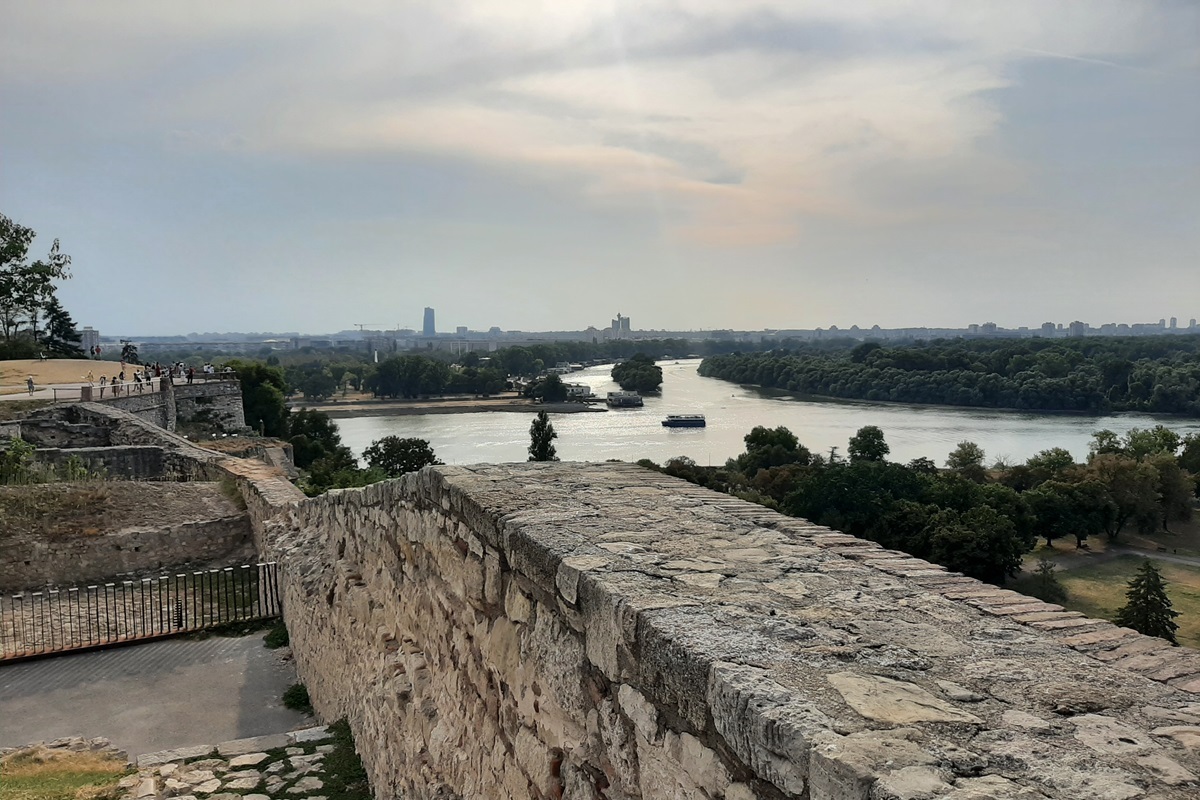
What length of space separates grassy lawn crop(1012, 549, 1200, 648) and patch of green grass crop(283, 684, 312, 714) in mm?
22301

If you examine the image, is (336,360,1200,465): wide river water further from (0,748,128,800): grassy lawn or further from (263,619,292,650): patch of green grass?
(0,748,128,800): grassy lawn

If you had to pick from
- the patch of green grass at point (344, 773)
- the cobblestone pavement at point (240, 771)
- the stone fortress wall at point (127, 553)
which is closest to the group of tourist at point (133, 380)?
the stone fortress wall at point (127, 553)

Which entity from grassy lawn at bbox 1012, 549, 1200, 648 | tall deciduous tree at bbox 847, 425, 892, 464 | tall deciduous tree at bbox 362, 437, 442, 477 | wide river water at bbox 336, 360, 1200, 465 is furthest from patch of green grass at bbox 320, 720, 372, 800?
tall deciduous tree at bbox 847, 425, 892, 464

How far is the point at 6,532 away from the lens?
968 cm

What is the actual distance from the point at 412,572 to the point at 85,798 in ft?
7.67

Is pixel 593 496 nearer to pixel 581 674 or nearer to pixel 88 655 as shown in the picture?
pixel 581 674

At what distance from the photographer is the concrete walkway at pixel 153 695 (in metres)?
6.09

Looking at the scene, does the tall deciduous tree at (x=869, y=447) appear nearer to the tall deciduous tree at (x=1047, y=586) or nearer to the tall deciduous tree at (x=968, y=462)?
the tall deciduous tree at (x=968, y=462)

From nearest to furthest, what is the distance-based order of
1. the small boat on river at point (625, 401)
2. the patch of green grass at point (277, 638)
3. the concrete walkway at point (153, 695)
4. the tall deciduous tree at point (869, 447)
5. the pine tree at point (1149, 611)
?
the concrete walkway at point (153, 695)
the patch of green grass at point (277, 638)
the pine tree at point (1149, 611)
the tall deciduous tree at point (869, 447)
the small boat on river at point (625, 401)

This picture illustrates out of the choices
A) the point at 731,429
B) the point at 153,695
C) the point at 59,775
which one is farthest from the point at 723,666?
the point at 731,429

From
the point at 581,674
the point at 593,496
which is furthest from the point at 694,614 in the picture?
the point at 593,496

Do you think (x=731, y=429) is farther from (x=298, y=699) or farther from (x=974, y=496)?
(x=298, y=699)

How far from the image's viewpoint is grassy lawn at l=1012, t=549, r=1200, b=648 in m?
23.4

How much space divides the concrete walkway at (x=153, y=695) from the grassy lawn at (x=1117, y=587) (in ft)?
73.7
